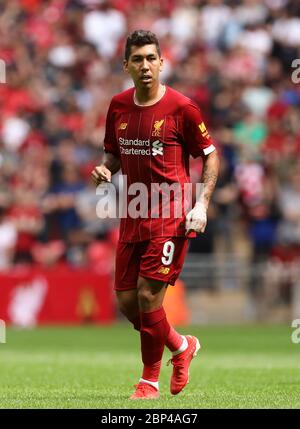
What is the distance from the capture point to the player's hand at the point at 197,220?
27.0ft

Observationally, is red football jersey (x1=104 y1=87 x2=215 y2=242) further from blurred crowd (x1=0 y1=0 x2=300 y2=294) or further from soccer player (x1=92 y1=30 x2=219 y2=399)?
blurred crowd (x1=0 y1=0 x2=300 y2=294)

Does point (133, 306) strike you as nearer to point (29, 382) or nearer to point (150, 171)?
point (150, 171)

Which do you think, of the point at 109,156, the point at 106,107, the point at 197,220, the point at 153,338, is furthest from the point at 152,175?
the point at 106,107

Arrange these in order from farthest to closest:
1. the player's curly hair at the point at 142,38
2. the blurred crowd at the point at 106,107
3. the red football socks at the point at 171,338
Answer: the blurred crowd at the point at 106,107 < the red football socks at the point at 171,338 < the player's curly hair at the point at 142,38

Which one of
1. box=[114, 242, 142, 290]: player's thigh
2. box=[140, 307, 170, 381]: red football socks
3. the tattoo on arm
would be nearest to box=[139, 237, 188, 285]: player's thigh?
box=[114, 242, 142, 290]: player's thigh

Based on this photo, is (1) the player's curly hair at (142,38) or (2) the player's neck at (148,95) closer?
(1) the player's curly hair at (142,38)

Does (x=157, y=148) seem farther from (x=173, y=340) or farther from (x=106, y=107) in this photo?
(x=106, y=107)

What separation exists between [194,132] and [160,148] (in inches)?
10.6

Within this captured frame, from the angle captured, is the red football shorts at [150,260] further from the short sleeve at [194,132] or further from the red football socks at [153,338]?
the short sleeve at [194,132]

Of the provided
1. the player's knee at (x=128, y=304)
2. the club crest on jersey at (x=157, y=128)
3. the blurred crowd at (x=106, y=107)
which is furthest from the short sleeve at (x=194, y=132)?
the blurred crowd at (x=106, y=107)

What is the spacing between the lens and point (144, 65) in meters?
8.38

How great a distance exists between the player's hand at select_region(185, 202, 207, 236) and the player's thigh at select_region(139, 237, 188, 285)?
193 millimetres

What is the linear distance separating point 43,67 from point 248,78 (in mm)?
4094

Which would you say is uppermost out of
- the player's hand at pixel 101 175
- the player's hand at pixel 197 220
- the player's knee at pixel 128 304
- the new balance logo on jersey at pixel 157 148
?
the new balance logo on jersey at pixel 157 148
